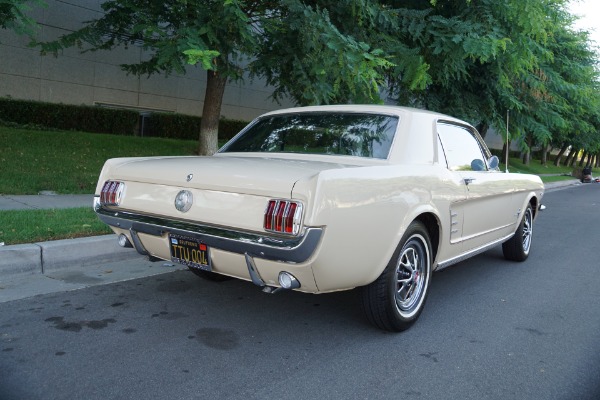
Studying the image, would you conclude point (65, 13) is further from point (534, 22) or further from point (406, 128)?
point (406, 128)

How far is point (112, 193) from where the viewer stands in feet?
13.3

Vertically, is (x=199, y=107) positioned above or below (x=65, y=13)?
below

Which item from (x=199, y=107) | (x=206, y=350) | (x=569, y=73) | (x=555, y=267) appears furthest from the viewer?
(x=569, y=73)

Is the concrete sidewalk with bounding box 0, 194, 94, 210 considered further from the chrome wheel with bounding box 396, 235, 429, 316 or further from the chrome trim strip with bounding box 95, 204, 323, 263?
the chrome wheel with bounding box 396, 235, 429, 316

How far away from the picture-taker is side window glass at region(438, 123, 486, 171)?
4696mm

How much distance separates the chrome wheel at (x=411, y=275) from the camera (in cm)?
397

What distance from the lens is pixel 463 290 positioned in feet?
17.1

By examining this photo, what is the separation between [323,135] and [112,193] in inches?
65.6

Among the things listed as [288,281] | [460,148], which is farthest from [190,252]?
[460,148]

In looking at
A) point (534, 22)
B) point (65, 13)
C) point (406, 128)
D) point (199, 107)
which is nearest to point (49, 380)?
point (406, 128)

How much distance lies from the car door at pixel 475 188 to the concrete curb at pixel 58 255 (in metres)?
3.34

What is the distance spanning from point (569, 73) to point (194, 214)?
21.1 m

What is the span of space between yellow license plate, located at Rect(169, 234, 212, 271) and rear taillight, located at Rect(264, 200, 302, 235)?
52cm

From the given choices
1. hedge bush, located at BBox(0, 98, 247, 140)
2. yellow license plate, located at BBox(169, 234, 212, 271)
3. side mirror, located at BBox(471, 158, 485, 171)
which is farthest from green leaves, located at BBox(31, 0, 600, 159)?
hedge bush, located at BBox(0, 98, 247, 140)
